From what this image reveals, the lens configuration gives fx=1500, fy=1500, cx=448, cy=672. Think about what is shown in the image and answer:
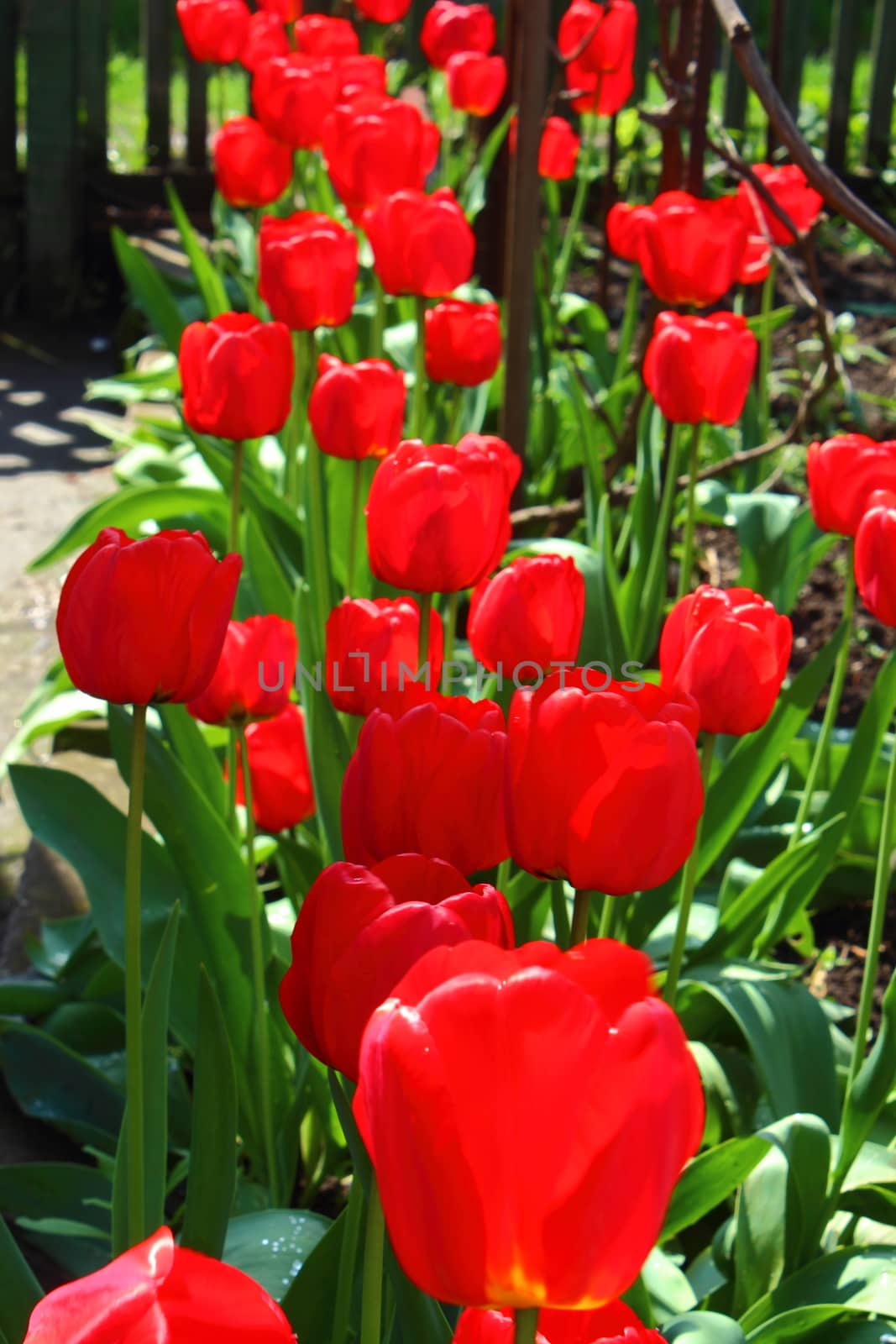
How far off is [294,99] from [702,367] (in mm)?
1106

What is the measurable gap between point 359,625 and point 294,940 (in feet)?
1.61

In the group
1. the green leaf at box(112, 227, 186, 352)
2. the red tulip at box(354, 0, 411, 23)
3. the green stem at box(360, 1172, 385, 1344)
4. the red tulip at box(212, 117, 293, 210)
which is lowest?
the green stem at box(360, 1172, 385, 1344)

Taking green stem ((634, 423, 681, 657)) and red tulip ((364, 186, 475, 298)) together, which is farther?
green stem ((634, 423, 681, 657))

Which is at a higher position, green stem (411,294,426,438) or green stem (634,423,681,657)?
green stem (411,294,426,438)

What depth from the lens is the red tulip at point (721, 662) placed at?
100cm

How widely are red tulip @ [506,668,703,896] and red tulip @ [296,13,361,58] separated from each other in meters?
2.55

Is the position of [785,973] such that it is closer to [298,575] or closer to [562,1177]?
[298,575]

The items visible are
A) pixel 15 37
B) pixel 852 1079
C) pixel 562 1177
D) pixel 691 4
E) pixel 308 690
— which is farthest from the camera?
pixel 15 37

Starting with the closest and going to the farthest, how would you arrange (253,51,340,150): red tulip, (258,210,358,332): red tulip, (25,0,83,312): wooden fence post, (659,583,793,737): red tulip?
(659,583,793,737): red tulip < (258,210,358,332): red tulip < (253,51,340,150): red tulip < (25,0,83,312): wooden fence post

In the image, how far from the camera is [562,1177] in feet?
1.37

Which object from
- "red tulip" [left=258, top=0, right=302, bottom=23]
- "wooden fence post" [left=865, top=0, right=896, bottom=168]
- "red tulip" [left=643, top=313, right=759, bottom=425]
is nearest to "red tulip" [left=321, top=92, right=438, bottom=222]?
"red tulip" [left=643, top=313, right=759, bottom=425]

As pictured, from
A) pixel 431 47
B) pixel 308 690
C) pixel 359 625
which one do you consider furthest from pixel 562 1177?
pixel 431 47

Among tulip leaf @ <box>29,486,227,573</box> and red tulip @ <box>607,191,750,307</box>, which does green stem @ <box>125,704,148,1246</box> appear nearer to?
red tulip @ <box>607,191,750,307</box>

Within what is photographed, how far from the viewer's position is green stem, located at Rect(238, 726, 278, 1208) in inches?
48.4
